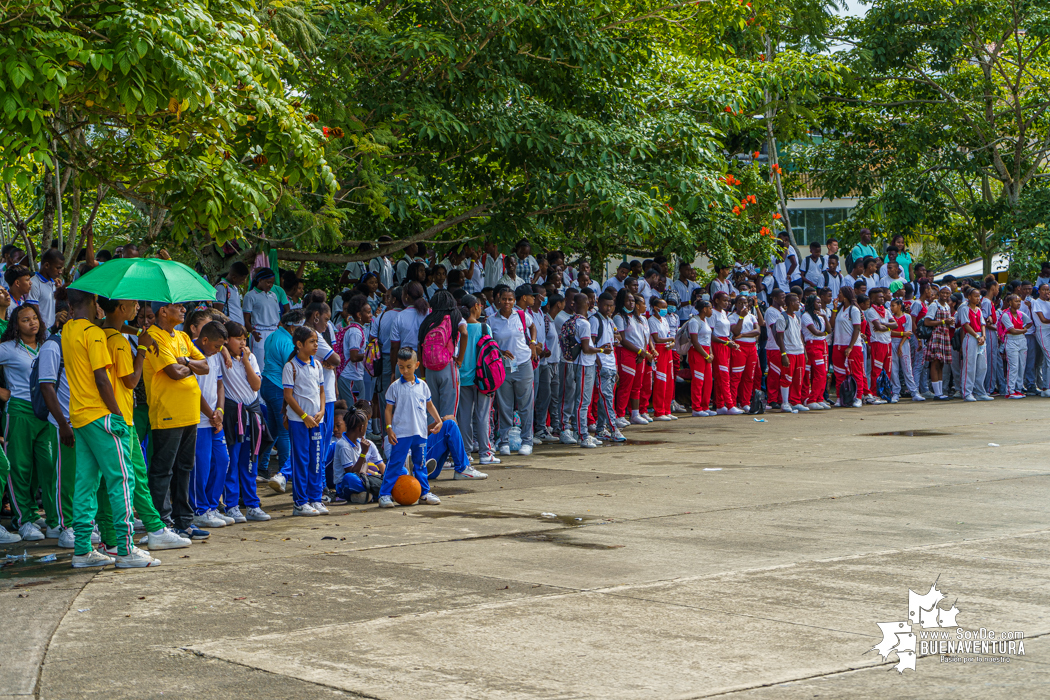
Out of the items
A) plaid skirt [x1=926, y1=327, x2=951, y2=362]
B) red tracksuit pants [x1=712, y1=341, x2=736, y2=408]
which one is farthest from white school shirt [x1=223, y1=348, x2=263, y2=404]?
plaid skirt [x1=926, y1=327, x2=951, y2=362]

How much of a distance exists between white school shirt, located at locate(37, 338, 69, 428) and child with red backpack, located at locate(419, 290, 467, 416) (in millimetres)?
4500

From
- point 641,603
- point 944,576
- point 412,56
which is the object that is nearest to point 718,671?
point 641,603

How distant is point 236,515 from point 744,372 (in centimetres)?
1068

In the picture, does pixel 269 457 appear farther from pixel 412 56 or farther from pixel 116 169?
pixel 412 56

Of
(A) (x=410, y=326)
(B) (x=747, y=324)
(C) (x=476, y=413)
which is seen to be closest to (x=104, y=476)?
(A) (x=410, y=326)

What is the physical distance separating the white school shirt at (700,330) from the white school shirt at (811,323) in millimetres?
2148

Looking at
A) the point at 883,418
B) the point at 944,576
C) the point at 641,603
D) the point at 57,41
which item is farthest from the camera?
the point at 883,418

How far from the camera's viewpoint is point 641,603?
606 centimetres

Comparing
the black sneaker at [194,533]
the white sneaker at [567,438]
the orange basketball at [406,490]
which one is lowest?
the black sneaker at [194,533]

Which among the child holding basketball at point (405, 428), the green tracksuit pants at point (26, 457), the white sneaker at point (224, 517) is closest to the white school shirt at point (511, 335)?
the child holding basketball at point (405, 428)

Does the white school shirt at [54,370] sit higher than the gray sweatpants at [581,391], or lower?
higher

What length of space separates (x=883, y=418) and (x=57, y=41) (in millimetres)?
12651

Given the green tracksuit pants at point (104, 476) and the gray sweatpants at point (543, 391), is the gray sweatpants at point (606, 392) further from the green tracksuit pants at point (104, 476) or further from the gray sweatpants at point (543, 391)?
the green tracksuit pants at point (104, 476)

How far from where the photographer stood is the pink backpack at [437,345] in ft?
38.3
